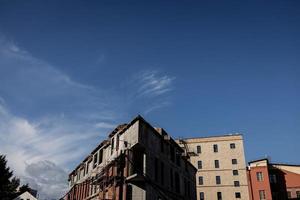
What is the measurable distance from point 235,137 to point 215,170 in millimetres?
8222

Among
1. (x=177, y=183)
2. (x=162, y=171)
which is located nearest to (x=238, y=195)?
(x=177, y=183)

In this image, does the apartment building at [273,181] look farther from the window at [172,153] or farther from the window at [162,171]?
the window at [162,171]

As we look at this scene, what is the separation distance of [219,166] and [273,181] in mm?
11475

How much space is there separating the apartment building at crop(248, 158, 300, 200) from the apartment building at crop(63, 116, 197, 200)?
70.7ft

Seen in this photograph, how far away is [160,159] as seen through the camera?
3459 cm

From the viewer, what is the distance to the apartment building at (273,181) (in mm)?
57688

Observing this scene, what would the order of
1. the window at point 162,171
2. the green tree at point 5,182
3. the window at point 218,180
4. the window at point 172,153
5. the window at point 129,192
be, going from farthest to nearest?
1. the window at point 218,180
2. the green tree at point 5,182
3. the window at point 172,153
4. the window at point 162,171
5. the window at point 129,192

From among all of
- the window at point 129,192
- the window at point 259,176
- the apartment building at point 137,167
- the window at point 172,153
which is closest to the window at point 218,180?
the window at point 259,176

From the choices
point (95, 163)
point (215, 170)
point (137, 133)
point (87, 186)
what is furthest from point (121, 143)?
point (215, 170)

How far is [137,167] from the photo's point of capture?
31.0 metres

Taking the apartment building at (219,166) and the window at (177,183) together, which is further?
the apartment building at (219,166)

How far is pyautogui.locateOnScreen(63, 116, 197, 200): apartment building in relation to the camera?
3023cm

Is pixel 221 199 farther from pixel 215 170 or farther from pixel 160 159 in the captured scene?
pixel 160 159

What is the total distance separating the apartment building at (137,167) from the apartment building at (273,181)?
70.7 ft
